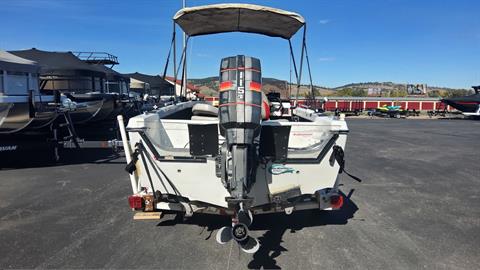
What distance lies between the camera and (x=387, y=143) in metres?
12.7

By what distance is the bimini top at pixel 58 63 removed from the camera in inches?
730

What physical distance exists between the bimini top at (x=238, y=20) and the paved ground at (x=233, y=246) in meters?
2.83

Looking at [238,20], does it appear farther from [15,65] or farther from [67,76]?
[67,76]

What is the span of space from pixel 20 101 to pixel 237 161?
8.01 meters

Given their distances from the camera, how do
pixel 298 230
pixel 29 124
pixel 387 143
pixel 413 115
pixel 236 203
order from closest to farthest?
1. pixel 236 203
2. pixel 298 230
3. pixel 29 124
4. pixel 387 143
5. pixel 413 115

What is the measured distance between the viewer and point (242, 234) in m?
2.79

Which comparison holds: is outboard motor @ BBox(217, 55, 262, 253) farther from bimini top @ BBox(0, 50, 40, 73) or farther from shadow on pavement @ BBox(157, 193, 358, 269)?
bimini top @ BBox(0, 50, 40, 73)

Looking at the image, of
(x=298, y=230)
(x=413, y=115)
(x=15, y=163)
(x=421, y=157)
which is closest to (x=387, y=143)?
(x=421, y=157)

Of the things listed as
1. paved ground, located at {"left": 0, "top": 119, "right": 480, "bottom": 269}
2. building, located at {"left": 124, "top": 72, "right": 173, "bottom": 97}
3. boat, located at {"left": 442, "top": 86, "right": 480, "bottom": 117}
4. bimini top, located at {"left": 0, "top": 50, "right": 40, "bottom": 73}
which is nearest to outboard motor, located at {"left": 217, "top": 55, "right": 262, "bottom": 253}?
paved ground, located at {"left": 0, "top": 119, "right": 480, "bottom": 269}

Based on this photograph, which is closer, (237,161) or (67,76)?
(237,161)

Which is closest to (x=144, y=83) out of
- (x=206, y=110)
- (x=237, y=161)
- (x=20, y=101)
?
(x=20, y=101)

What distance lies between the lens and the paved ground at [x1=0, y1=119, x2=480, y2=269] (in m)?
3.39

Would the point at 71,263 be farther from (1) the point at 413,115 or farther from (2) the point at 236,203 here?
(1) the point at 413,115

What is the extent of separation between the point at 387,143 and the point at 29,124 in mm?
11422
